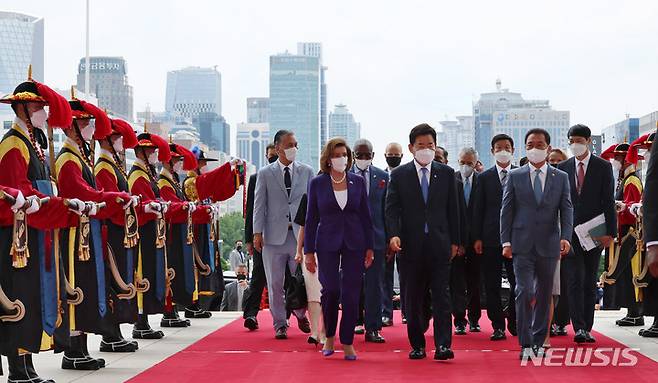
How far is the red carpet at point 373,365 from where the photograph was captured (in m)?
8.20

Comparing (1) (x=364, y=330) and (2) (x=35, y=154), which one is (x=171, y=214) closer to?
(1) (x=364, y=330)

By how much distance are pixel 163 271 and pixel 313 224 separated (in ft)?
8.18

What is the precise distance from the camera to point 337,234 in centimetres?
961

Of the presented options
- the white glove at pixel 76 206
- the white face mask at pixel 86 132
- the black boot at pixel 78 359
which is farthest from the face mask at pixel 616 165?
the white glove at pixel 76 206

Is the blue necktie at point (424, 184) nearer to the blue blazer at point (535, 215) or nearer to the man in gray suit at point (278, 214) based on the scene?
the blue blazer at point (535, 215)

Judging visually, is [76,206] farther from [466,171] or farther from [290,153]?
[466,171]

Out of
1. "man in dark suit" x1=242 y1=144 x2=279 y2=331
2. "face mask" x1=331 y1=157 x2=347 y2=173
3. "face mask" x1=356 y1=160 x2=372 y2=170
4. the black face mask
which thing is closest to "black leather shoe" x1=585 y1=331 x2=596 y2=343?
"face mask" x1=356 y1=160 x2=372 y2=170

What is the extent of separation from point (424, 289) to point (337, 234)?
868 millimetres

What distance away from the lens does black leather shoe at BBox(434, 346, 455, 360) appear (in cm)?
924

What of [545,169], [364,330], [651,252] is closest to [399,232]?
[545,169]

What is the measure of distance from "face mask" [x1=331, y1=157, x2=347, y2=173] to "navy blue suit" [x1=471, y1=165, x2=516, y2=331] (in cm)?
226

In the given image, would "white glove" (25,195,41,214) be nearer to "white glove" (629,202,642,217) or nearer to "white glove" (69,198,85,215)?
"white glove" (69,198,85,215)

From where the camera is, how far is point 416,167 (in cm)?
973

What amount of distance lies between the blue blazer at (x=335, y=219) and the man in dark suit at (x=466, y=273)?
217cm
